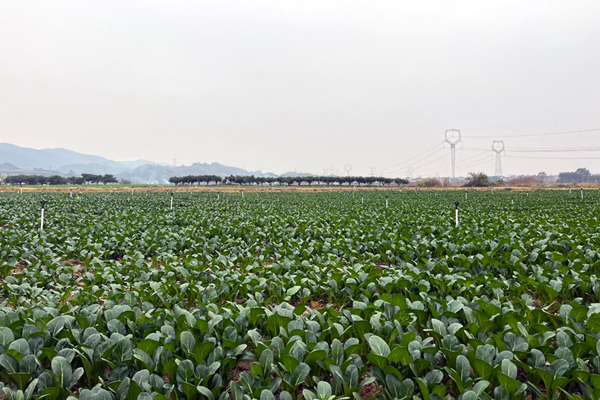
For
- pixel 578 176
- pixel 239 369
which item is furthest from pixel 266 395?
pixel 578 176

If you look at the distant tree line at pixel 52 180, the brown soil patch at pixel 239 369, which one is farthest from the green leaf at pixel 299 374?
the distant tree line at pixel 52 180

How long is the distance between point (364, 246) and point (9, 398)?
26.2 ft

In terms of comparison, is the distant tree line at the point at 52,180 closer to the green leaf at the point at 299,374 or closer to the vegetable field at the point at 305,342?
the vegetable field at the point at 305,342

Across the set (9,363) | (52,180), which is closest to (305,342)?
(9,363)

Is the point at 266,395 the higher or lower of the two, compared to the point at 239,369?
higher

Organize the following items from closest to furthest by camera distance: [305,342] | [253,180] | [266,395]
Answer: [266,395] < [305,342] < [253,180]

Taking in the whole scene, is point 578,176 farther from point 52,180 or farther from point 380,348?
point 52,180

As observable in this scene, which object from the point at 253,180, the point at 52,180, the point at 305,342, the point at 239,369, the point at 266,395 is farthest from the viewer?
the point at 253,180

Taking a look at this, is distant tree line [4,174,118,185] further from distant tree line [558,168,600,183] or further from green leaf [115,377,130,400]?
distant tree line [558,168,600,183]

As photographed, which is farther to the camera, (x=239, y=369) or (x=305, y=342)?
(x=239, y=369)

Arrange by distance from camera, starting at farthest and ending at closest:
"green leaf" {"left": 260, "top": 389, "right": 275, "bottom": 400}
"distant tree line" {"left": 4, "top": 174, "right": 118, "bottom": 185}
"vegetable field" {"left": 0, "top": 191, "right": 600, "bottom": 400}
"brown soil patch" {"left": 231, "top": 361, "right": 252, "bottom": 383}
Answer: "distant tree line" {"left": 4, "top": 174, "right": 118, "bottom": 185}, "brown soil patch" {"left": 231, "top": 361, "right": 252, "bottom": 383}, "vegetable field" {"left": 0, "top": 191, "right": 600, "bottom": 400}, "green leaf" {"left": 260, "top": 389, "right": 275, "bottom": 400}

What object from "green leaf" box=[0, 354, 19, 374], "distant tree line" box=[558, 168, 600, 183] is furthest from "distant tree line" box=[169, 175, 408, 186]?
"distant tree line" box=[558, 168, 600, 183]

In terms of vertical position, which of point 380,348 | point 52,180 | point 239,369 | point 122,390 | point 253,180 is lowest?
point 239,369

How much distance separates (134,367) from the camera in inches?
120
